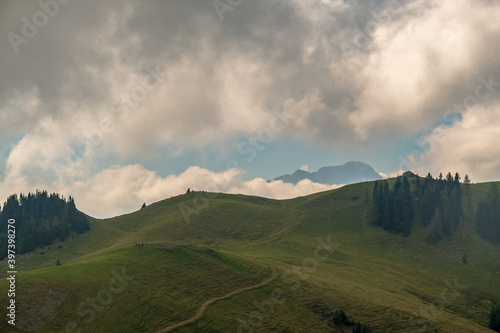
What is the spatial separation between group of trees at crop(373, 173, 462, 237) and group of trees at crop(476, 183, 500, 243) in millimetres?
8634

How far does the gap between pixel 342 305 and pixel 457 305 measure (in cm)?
4244

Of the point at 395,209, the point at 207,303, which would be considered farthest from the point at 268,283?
the point at 395,209

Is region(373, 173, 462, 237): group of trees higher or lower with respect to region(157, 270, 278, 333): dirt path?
higher

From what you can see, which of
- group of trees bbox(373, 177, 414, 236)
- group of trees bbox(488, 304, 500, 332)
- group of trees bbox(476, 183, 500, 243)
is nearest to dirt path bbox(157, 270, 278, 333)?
group of trees bbox(488, 304, 500, 332)

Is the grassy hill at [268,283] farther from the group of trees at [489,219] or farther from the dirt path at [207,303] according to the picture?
the group of trees at [489,219]

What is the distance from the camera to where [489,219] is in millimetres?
167125

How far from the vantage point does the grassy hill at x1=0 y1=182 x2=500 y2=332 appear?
260 ft

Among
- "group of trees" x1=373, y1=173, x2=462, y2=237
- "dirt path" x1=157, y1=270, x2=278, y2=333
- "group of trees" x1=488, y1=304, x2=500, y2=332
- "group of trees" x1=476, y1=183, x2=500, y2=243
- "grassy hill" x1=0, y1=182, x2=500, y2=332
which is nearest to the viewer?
"dirt path" x1=157, y1=270, x2=278, y2=333

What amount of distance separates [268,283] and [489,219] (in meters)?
122

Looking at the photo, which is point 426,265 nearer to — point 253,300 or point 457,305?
point 457,305

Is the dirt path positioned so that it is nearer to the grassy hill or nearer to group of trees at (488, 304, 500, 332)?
the grassy hill

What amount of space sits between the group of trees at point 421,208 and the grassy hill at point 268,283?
5.39 m

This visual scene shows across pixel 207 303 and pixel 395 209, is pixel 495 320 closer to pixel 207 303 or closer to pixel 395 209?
pixel 207 303

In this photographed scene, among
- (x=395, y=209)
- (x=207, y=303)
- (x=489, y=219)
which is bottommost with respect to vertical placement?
(x=207, y=303)
